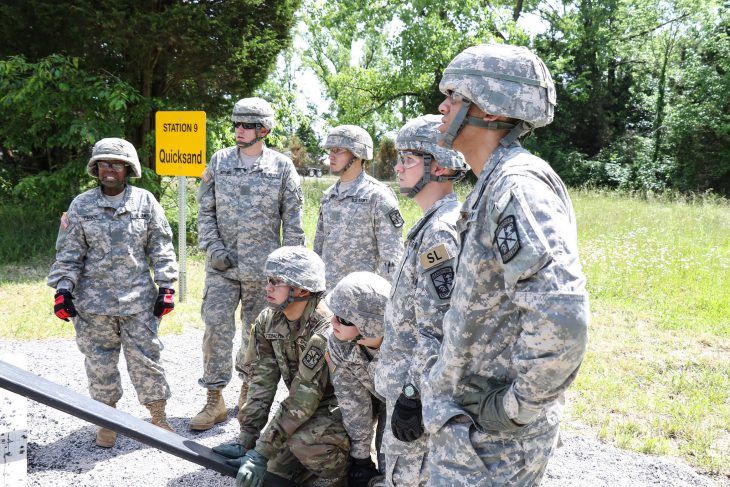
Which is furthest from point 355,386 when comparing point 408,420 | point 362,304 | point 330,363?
point 408,420

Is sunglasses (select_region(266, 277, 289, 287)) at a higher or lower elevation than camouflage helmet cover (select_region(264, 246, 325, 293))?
lower

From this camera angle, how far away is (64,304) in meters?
4.34

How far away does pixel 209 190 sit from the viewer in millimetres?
5129

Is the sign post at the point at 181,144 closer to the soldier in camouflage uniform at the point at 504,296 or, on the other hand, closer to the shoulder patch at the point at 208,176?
the shoulder patch at the point at 208,176

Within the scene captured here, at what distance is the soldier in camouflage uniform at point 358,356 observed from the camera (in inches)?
134

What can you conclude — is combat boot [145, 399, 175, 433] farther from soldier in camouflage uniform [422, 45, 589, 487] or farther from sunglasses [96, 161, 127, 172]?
soldier in camouflage uniform [422, 45, 589, 487]

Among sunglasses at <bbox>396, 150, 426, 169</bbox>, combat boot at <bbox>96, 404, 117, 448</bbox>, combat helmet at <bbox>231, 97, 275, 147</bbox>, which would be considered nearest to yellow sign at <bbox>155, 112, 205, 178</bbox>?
combat helmet at <bbox>231, 97, 275, 147</bbox>

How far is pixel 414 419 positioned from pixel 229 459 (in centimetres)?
154

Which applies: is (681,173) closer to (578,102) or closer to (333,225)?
(578,102)

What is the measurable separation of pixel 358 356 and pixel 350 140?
6.39 ft

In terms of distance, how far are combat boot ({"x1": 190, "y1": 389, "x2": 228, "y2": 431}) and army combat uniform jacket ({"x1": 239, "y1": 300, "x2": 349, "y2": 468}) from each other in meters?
1.00

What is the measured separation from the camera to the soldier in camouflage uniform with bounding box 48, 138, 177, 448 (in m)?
4.52

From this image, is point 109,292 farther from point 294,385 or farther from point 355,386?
point 355,386

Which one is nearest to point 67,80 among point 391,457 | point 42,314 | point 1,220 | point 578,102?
point 1,220
